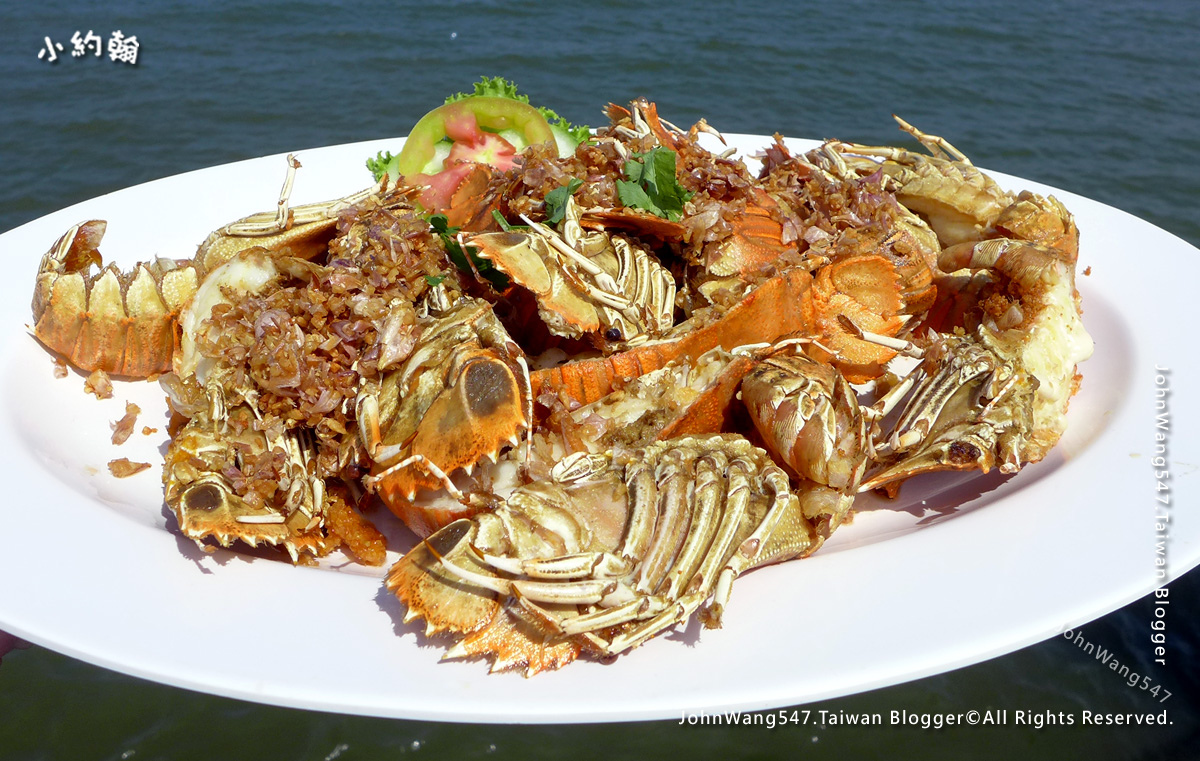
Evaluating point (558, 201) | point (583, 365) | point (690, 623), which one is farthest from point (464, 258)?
point (690, 623)

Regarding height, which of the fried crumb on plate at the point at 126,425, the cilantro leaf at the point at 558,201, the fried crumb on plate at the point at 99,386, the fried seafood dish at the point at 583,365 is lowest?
the fried crumb on plate at the point at 126,425

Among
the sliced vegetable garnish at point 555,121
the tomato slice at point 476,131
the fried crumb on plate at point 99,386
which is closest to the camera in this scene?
the fried crumb on plate at point 99,386

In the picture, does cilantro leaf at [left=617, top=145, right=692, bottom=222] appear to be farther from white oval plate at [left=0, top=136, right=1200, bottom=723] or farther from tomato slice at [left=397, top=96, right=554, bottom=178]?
white oval plate at [left=0, top=136, right=1200, bottom=723]

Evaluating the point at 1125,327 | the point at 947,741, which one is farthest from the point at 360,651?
the point at 1125,327

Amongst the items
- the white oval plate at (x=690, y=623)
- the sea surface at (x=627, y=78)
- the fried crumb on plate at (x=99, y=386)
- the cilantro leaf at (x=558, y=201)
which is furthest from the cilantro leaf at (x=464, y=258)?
the sea surface at (x=627, y=78)

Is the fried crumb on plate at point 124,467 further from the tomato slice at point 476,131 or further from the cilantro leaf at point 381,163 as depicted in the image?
the cilantro leaf at point 381,163

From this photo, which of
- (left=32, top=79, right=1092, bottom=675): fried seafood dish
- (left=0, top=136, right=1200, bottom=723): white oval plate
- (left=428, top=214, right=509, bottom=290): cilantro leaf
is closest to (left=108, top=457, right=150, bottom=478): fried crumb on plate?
(left=0, top=136, right=1200, bottom=723): white oval plate
